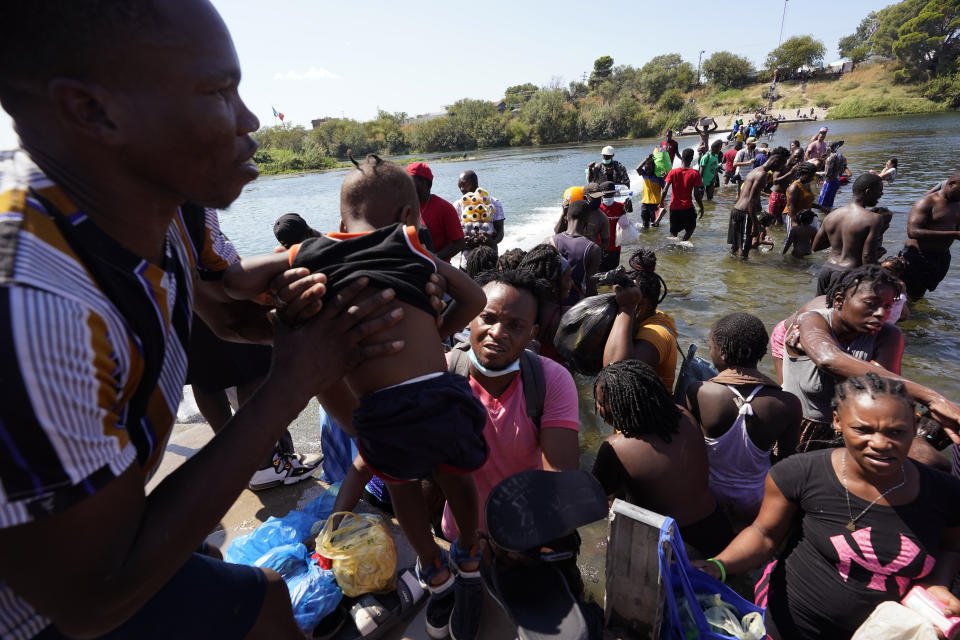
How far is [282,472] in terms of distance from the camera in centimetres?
326

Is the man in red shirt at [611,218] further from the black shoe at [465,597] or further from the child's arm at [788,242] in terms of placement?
the black shoe at [465,597]

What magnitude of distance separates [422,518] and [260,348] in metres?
1.69

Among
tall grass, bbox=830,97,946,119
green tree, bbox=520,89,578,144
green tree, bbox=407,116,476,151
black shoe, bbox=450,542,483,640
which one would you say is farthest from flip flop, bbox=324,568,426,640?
green tree, bbox=407,116,476,151

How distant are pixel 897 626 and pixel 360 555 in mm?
2071

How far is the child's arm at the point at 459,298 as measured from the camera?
1725 mm

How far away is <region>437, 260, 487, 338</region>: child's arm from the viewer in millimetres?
1725

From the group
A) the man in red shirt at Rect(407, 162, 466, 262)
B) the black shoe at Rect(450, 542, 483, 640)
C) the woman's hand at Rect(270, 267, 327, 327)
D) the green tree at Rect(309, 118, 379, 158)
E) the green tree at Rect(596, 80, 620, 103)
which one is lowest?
the black shoe at Rect(450, 542, 483, 640)

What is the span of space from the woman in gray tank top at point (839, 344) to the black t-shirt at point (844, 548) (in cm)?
87

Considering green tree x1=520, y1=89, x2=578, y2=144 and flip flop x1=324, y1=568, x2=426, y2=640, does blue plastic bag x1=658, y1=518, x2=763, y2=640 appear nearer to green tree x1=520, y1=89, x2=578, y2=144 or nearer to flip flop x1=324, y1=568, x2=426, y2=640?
flip flop x1=324, y1=568, x2=426, y2=640

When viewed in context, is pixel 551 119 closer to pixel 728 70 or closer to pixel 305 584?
pixel 728 70

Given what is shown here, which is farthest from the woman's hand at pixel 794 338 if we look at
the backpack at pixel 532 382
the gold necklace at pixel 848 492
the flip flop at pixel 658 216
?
the flip flop at pixel 658 216

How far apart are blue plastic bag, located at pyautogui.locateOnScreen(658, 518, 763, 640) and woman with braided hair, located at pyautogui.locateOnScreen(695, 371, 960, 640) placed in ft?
0.73

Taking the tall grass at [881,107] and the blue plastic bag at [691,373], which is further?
the tall grass at [881,107]

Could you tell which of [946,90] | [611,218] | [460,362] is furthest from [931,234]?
[946,90]
